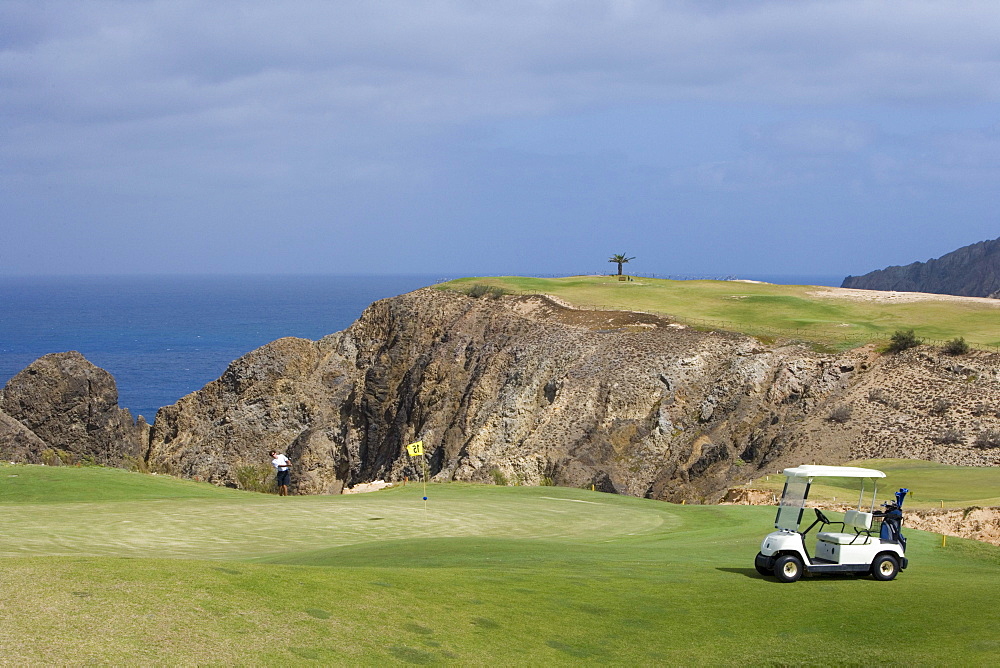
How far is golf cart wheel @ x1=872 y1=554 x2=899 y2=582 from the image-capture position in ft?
53.1

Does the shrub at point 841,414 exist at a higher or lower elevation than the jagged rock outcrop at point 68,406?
higher

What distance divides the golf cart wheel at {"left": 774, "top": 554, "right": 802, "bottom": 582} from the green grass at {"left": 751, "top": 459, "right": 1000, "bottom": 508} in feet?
40.9

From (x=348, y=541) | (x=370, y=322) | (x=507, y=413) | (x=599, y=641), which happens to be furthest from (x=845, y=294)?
(x=599, y=641)

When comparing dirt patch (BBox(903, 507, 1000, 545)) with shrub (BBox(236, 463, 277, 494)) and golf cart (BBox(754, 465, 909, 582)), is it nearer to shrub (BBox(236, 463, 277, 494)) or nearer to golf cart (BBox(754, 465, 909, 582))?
golf cart (BBox(754, 465, 909, 582))

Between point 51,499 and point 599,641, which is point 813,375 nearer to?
point 51,499

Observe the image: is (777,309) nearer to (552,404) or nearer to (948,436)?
(552,404)

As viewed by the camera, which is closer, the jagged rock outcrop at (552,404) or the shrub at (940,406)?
the shrub at (940,406)

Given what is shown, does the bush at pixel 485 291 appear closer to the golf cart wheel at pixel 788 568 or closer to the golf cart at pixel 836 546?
the golf cart at pixel 836 546

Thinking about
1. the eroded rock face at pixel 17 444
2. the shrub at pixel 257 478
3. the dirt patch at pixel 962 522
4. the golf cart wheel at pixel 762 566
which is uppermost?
the golf cart wheel at pixel 762 566

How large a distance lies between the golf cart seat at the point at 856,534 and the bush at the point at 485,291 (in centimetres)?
6256

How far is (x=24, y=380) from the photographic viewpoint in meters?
64.8

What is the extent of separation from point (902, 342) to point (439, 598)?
1845 inches

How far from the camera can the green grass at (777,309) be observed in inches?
2352

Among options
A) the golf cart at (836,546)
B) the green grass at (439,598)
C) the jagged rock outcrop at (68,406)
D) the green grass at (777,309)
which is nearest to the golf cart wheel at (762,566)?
the golf cart at (836,546)
